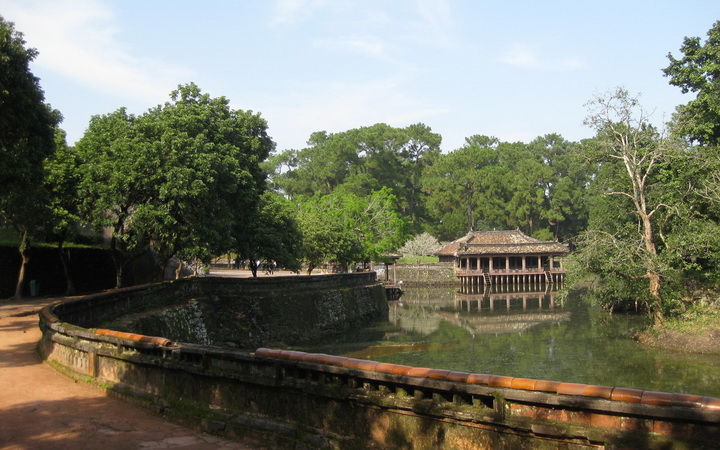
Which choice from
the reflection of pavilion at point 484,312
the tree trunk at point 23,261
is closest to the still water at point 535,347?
the reflection of pavilion at point 484,312

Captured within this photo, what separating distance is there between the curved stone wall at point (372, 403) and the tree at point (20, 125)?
9.23m

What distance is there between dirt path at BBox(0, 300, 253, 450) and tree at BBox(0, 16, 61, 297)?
764 cm

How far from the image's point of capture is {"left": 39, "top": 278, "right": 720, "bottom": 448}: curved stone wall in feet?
18.7

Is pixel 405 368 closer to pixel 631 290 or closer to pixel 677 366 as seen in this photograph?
pixel 677 366

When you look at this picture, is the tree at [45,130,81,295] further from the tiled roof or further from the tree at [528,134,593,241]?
the tree at [528,134,593,241]

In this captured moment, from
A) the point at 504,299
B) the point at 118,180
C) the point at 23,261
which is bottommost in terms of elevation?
the point at 504,299

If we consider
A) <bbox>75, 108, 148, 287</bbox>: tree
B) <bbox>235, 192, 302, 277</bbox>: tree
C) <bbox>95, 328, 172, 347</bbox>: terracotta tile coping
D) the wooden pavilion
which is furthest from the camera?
the wooden pavilion

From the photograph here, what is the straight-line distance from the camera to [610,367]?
22.1m

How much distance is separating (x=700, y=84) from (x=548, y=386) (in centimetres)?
2740

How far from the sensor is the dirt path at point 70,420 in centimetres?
796

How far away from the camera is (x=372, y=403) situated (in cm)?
732

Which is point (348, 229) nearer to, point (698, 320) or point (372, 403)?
point (698, 320)

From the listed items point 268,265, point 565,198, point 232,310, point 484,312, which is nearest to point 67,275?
point 232,310

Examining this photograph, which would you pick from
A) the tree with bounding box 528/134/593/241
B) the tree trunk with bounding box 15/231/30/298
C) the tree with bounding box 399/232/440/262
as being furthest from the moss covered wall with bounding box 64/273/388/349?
the tree with bounding box 528/134/593/241
